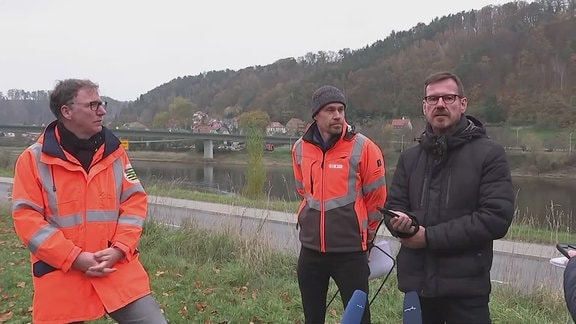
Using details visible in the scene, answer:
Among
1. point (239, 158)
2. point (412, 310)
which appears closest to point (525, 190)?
point (412, 310)

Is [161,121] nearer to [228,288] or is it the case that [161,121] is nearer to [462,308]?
[228,288]

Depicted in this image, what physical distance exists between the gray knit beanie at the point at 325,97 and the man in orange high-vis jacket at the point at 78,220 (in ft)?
4.12

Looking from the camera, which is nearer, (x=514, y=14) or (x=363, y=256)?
(x=363, y=256)

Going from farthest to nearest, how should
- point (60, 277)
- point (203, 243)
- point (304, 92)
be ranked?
point (304, 92)
point (203, 243)
point (60, 277)

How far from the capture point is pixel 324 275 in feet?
10.2

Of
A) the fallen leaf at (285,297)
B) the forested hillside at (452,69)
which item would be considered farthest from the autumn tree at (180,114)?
the fallen leaf at (285,297)

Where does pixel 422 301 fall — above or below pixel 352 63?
below

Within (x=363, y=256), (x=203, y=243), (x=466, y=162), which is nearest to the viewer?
(x=466, y=162)

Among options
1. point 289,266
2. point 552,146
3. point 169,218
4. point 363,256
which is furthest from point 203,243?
point 552,146

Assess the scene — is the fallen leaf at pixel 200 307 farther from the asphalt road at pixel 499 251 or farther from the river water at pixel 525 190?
the river water at pixel 525 190

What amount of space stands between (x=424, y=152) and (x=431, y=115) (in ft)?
0.62

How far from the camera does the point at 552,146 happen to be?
4797 cm

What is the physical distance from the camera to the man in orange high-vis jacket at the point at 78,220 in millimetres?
2334

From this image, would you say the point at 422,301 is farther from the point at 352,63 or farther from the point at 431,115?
the point at 352,63
